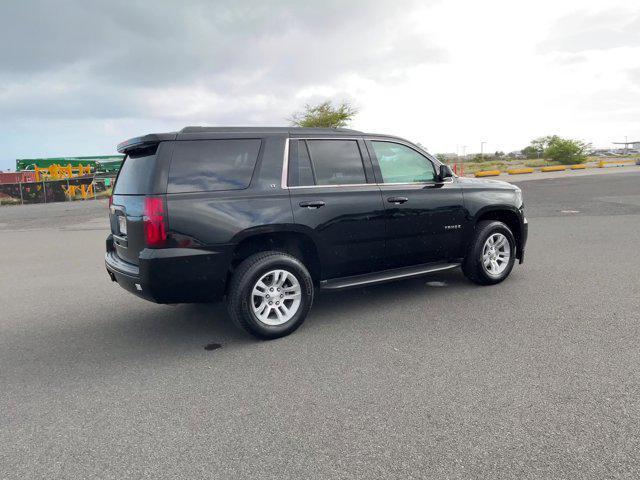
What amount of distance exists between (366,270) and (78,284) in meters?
4.13

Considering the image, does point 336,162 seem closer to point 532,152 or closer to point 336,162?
point 336,162

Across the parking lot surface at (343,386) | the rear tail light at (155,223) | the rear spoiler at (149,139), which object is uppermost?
the rear spoiler at (149,139)

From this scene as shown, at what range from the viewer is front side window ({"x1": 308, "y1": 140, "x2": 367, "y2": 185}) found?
4473mm

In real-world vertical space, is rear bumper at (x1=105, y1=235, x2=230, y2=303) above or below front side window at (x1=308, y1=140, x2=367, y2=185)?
below

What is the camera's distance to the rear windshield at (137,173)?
3814 mm

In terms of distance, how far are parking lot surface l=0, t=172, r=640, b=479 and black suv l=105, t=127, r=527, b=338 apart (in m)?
0.47

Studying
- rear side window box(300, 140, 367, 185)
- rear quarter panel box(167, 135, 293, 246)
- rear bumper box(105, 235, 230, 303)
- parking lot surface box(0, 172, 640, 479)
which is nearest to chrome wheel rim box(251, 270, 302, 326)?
parking lot surface box(0, 172, 640, 479)

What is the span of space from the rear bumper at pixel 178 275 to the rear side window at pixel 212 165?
0.53 metres

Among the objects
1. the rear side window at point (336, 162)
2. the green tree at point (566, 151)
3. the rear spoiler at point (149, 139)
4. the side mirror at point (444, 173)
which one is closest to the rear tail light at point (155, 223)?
the rear spoiler at point (149, 139)

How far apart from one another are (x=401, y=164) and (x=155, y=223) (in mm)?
Answer: 2694

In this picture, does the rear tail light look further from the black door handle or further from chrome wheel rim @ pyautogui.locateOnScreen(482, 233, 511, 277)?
chrome wheel rim @ pyautogui.locateOnScreen(482, 233, 511, 277)

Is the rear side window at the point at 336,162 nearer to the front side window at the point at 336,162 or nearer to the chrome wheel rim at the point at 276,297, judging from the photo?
the front side window at the point at 336,162

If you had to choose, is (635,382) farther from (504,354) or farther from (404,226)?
(404,226)

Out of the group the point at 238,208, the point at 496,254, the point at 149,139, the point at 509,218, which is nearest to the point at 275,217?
the point at 238,208
